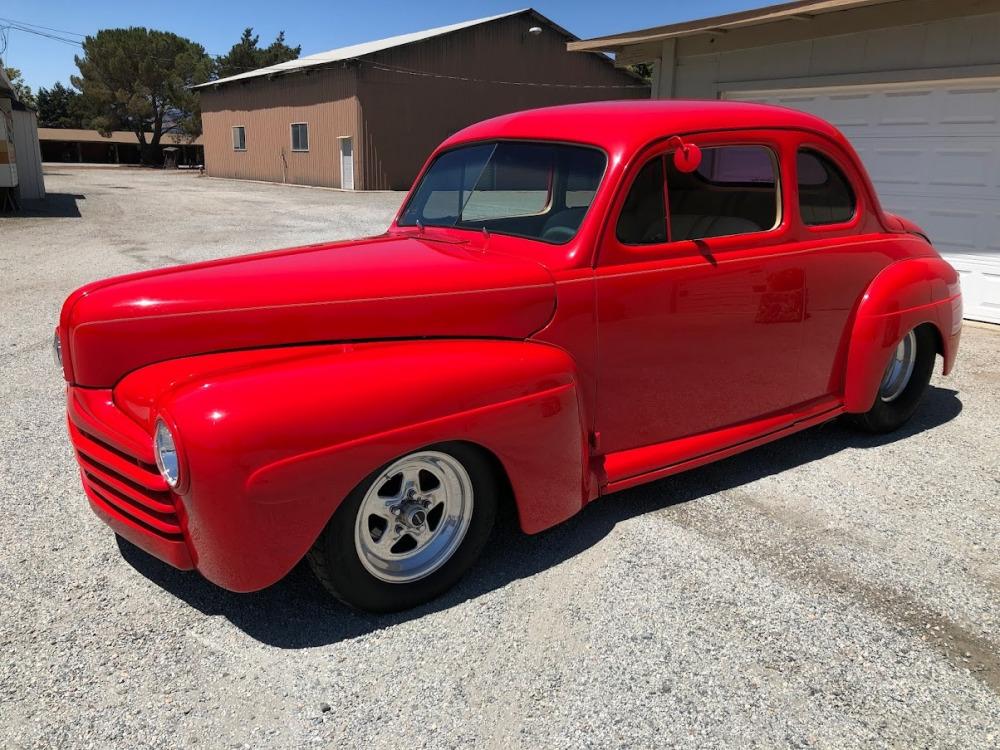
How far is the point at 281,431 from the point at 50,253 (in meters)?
10.9

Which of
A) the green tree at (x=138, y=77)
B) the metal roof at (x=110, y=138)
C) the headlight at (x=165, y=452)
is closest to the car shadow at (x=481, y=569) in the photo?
the headlight at (x=165, y=452)

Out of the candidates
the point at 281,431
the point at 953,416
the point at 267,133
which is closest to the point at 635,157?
the point at 281,431

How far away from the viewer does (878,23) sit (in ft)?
24.3

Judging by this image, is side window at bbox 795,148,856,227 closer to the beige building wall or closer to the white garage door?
the white garage door

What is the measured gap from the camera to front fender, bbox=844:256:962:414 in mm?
3830

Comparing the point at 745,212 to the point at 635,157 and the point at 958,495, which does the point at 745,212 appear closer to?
the point at 635,157

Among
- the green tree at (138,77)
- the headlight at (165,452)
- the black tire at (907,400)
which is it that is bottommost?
the black tire at (907,400)

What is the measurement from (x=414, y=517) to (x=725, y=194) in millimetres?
2025

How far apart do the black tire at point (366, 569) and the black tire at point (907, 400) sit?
2.59 meters

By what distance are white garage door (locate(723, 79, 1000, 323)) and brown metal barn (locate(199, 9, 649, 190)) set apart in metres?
19.3

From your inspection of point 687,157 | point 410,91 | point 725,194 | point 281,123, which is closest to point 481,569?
point 687,157

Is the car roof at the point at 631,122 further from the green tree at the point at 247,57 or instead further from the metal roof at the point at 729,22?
the green tree at the point at 247,57

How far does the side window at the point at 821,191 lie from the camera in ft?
11.8

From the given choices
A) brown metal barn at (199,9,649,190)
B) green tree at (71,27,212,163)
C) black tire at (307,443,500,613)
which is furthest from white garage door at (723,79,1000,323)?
green tree at (71,27,212,163)
